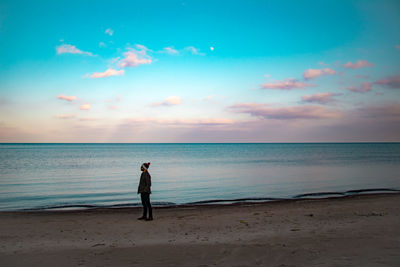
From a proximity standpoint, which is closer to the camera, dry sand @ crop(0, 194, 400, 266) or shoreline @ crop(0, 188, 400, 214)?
dry sand @ crop(0, 194, 400, 266)

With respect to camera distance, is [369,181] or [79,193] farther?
[369,181]

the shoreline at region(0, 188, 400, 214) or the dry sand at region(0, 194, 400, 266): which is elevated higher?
the dry sand at region(0, 194, 400, 266)

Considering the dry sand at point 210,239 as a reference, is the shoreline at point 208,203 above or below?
below

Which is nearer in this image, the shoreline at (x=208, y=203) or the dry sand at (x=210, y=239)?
the dry sand at (x=210, y=239)

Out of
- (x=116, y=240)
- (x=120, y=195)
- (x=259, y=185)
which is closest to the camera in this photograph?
(x=116, y=240)

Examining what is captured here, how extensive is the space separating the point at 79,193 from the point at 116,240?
15085 millimetres

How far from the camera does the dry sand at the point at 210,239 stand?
7.37 meters

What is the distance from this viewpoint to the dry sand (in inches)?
290

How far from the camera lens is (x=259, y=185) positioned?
88.6 feet

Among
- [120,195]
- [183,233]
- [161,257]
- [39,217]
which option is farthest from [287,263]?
[120,195]

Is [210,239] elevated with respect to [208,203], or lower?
elevated

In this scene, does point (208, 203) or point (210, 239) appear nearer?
point (210, 239)

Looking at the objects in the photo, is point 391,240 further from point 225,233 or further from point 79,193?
point 79,193

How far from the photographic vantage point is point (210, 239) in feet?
30.9
